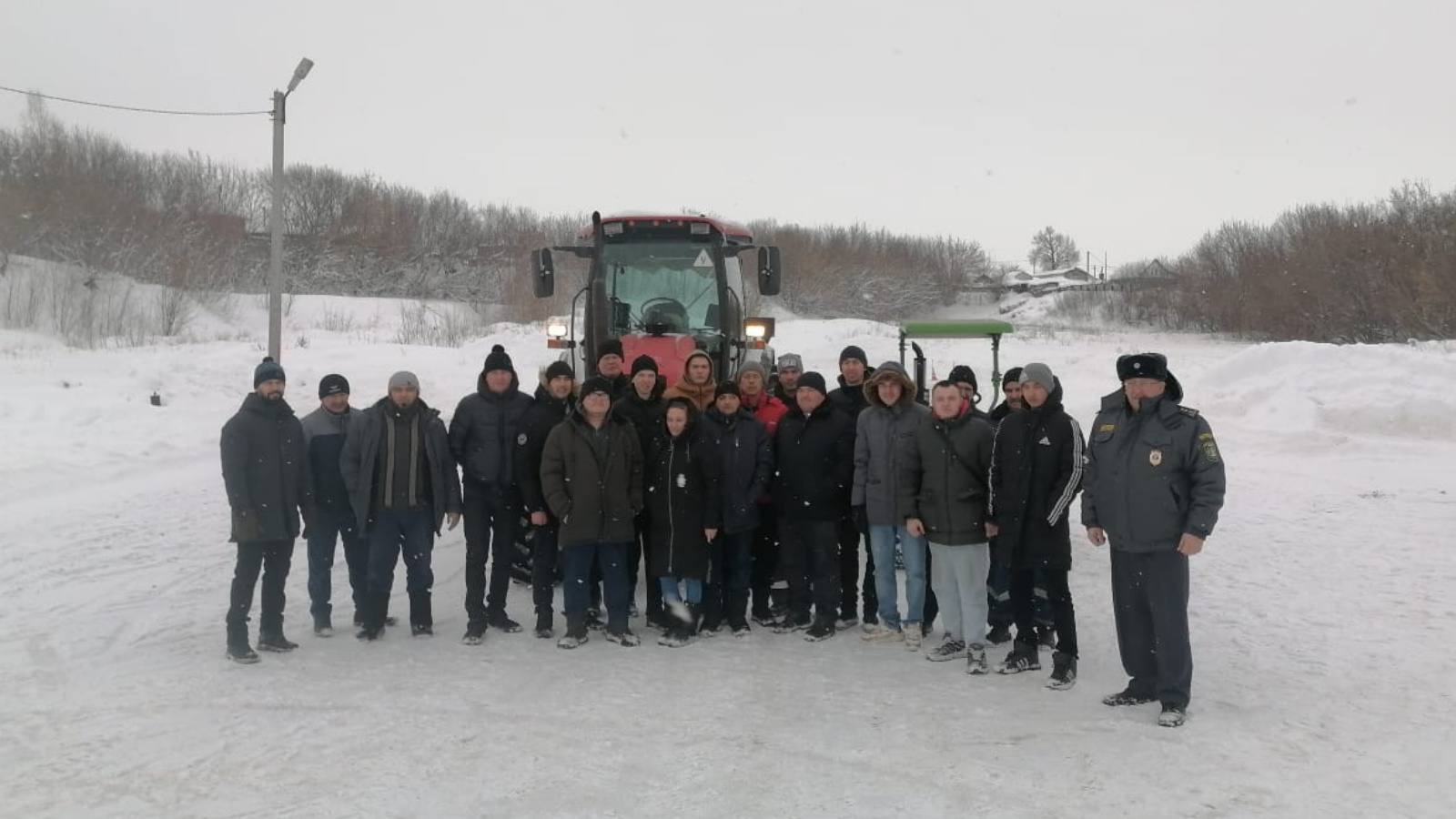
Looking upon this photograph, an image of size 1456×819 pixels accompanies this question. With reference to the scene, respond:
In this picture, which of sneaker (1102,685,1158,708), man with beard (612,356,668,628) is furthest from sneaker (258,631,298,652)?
sneaker (1102,685,1158,708)

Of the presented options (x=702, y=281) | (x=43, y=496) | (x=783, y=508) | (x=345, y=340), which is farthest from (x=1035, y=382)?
(x=345, y=340)

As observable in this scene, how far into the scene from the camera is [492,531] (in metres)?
6.45

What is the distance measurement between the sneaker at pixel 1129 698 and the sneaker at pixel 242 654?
15.8 ft

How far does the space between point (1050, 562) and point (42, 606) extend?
21.9 ft

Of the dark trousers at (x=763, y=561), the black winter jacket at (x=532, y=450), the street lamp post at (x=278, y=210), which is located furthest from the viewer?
the street lamp post at (x=278, y=210)

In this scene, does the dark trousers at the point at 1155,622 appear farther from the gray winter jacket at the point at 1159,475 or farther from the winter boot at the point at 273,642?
the winter boot at the point at 273,642

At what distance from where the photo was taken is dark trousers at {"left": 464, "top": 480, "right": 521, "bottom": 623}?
6367 mm

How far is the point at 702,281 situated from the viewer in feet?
31.4

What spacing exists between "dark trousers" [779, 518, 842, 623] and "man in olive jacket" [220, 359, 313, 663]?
3169 millimetres

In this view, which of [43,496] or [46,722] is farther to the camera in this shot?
[43,496]

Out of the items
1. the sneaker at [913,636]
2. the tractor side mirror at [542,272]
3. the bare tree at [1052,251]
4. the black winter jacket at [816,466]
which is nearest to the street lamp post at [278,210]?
the tractor side mirror at [542,272]

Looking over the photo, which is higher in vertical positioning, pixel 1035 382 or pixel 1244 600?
pixel 1035 382

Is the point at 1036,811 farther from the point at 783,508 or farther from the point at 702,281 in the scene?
the point at 702,281

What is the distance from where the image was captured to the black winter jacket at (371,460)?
605 centimetres
